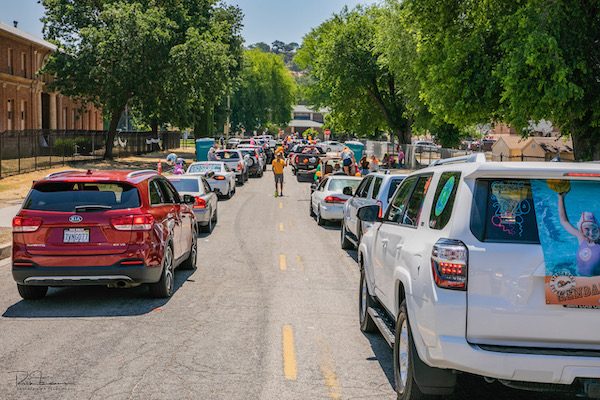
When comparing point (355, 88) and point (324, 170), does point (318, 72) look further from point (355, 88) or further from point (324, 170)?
point (324, 170)

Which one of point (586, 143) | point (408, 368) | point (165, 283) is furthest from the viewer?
point (586, 143)

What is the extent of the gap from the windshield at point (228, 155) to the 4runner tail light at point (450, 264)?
33.6 m

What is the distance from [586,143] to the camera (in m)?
23.5

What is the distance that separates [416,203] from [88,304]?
5704mm

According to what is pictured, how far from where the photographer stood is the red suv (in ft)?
32.3

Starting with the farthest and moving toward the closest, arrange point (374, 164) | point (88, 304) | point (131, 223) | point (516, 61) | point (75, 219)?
point (374, 164) → point (516, 61) → point (88, 304) → point (131, 223) → point (75, 219)

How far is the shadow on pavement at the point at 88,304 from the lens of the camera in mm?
9859

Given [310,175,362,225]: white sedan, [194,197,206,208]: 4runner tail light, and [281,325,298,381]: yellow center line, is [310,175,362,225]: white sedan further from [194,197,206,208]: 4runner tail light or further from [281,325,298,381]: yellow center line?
[281,325,298,381]: yellow center line

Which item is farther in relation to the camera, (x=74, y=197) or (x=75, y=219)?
(x=74, y=197)

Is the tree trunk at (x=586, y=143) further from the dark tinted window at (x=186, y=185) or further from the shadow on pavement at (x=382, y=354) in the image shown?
the shadow on pavement at (x=382, y=354)

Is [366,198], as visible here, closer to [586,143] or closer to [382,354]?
[382,354]

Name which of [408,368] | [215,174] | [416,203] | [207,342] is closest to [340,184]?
[215,174]

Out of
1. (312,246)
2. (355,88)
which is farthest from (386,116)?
(312,246)

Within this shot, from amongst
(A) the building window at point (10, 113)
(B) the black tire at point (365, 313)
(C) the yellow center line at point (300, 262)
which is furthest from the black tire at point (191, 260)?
(A) the building window at point (10, 113)
